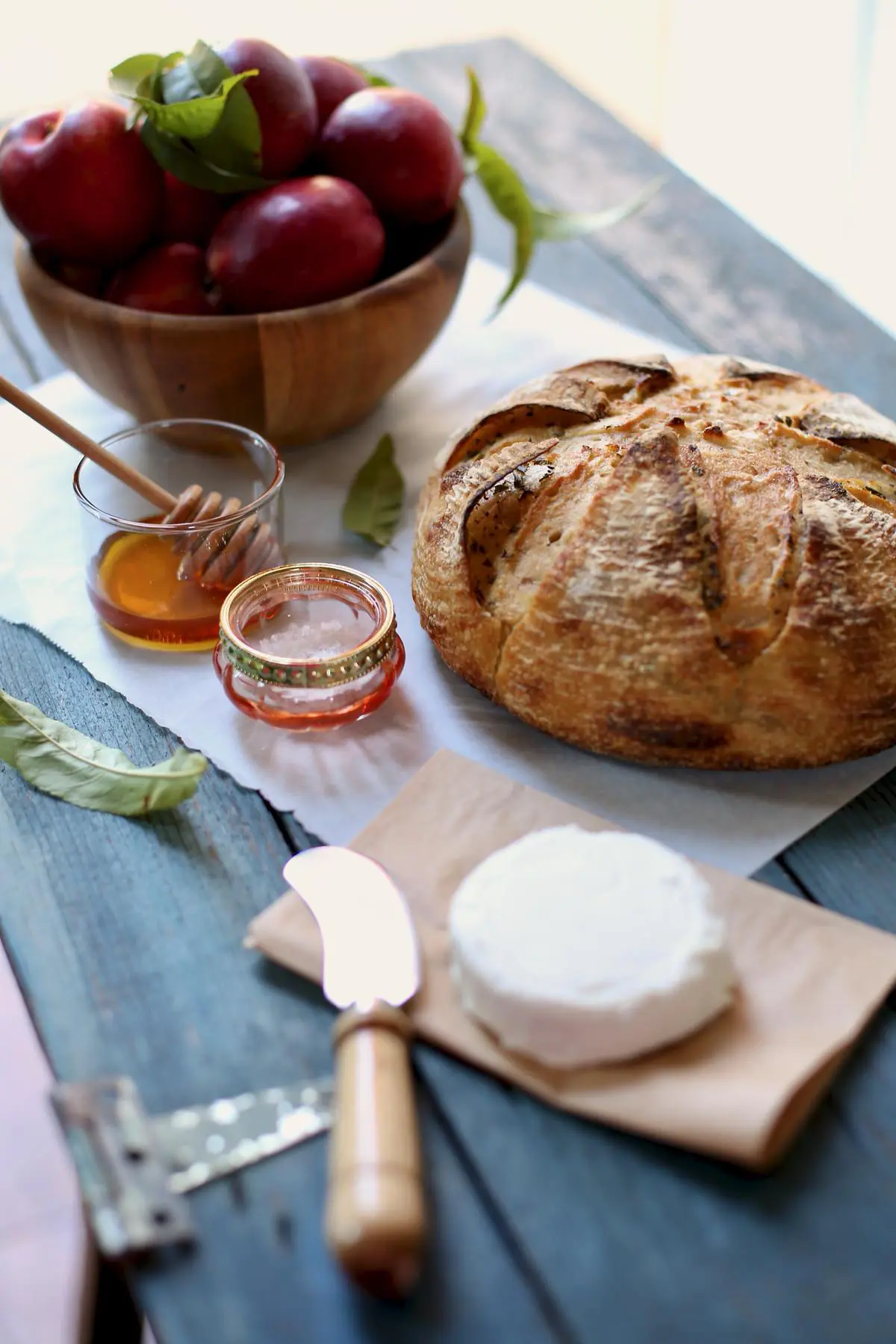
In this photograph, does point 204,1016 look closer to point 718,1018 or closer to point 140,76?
point 718,1018

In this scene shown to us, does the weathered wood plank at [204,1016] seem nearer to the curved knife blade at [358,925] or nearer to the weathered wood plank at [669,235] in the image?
the curved knife blade at [358,925]

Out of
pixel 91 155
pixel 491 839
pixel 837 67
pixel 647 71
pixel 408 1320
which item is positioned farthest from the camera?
pixel 647 71

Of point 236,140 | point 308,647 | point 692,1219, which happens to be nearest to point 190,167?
point 236,140

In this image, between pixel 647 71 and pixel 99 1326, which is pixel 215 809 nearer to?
pixel 99 1326

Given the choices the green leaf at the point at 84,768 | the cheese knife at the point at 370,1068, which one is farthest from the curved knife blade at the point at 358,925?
the green leaf at the point at 84,768

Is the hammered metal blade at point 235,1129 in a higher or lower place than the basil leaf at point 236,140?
lower

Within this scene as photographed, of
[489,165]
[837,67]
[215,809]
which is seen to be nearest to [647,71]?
[837,67]
